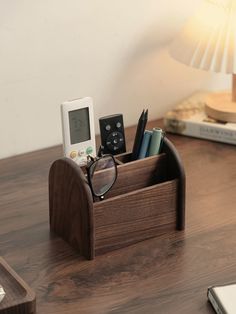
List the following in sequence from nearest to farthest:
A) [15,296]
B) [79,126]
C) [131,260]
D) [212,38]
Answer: [15,296] → [131,260] → [79,126] → [212,38]

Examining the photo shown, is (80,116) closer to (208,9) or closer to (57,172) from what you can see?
(57,172)

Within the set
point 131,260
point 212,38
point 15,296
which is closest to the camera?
point 15,296

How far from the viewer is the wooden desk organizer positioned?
1.02 metres

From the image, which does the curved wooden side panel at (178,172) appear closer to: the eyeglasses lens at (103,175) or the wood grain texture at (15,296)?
the eyeglasses lens at (103,175)

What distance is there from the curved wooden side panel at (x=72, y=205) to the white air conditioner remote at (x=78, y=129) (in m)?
0.07

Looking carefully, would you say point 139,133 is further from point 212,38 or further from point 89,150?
point 212,38

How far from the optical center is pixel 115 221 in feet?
3.44

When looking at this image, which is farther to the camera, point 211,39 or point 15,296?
point 211,39

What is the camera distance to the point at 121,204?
1.05 m

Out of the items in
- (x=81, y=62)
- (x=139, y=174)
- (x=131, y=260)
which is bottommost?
(x=131, y=260)

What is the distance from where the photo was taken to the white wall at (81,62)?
138 centimetres

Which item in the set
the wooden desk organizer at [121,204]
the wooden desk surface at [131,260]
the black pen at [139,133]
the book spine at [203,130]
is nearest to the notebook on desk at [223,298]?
the wooden desk surface at [131,260]

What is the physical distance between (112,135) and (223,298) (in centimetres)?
37

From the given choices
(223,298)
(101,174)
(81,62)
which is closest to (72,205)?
(101,174)
